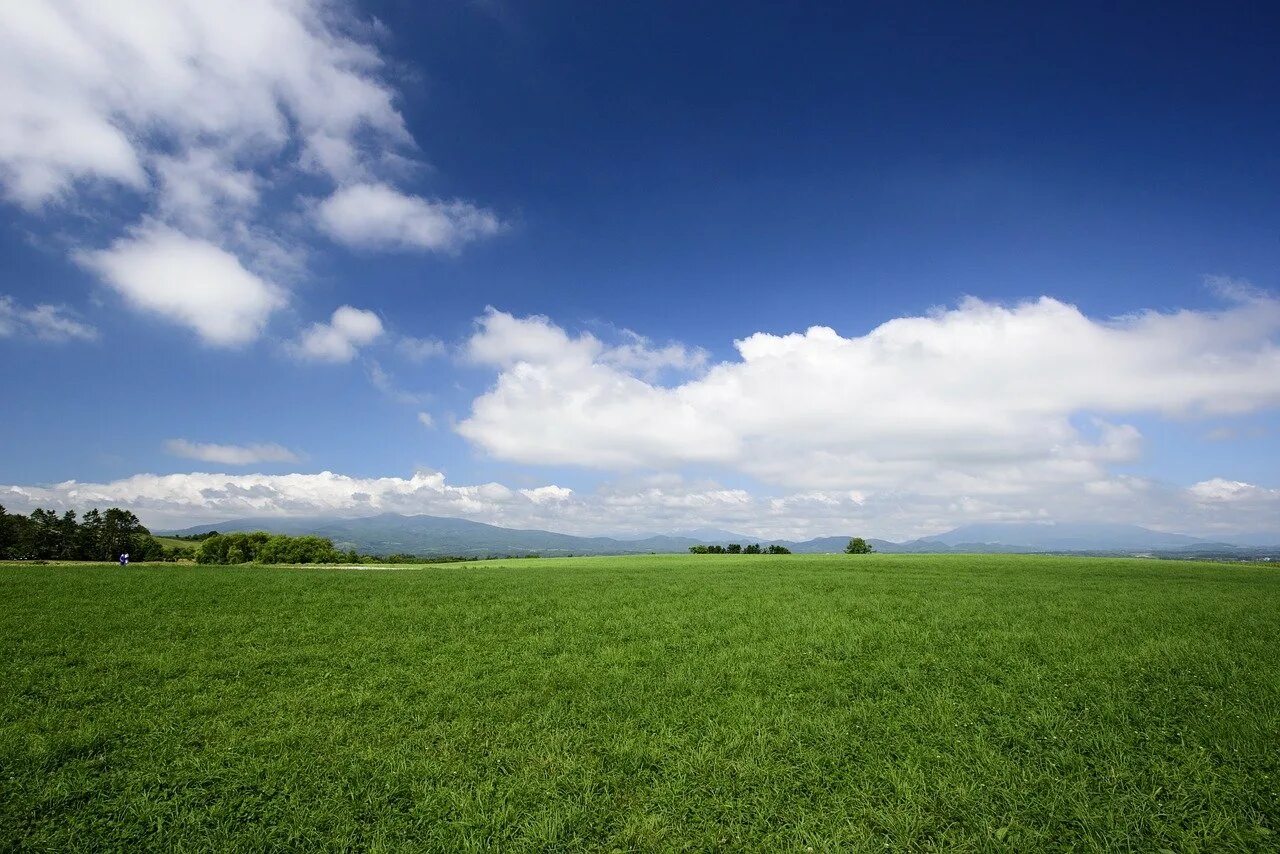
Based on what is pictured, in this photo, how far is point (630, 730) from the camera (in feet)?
39.7

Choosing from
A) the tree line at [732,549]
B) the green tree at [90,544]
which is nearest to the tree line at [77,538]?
the green tree at [90,544]

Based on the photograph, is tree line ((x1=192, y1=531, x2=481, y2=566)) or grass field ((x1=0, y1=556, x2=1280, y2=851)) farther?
tree line ((x1=192, y1=531, x2=481, y2=566))

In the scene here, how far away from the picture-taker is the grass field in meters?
8.82

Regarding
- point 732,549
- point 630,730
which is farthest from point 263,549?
point 630,730

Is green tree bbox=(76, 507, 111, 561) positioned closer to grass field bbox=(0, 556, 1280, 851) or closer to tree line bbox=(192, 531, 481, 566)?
tree line bbox=(192, 531, 481, 566)

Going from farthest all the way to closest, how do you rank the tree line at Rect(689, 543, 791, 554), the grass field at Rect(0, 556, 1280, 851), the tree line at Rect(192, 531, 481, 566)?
1. the tree line at Rect(689, 543, 791, 554)
2. the tree line at Rect(192, 531, 481, 566)
3. the grass field at Rect(0, 556, 1280, 851)

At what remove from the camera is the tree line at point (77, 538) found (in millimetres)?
107062

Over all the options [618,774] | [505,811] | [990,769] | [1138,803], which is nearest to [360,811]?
[505,811]

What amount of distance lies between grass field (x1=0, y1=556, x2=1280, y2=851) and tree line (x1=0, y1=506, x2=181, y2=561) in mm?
122230

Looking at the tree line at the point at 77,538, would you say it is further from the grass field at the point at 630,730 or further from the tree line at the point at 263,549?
the grass field at the point at 630,730

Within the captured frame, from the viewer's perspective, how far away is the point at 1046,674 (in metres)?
14.9

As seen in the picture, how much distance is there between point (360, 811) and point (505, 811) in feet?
7.87

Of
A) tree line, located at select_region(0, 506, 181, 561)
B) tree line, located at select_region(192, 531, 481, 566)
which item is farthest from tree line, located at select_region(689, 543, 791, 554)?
tree line, located at select_region(0, 506, 181, 561)

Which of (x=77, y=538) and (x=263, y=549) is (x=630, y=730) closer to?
(x=263, y=549)
